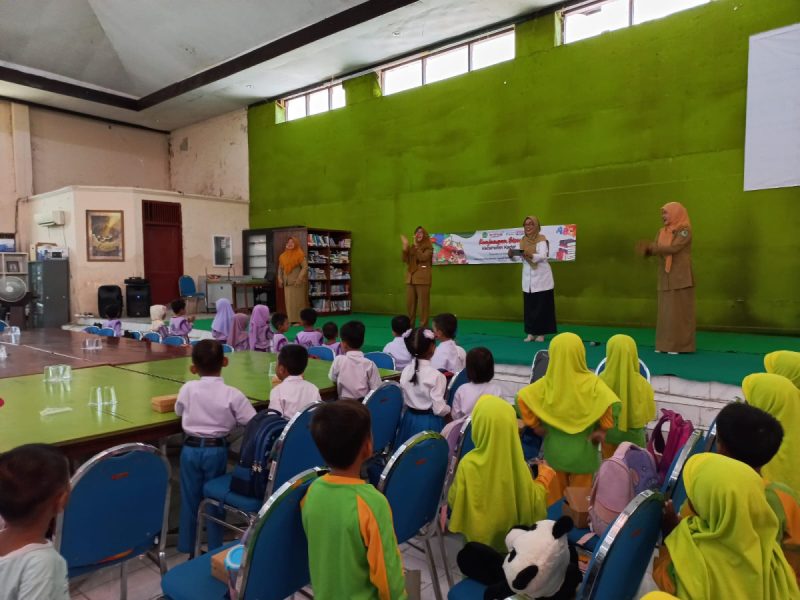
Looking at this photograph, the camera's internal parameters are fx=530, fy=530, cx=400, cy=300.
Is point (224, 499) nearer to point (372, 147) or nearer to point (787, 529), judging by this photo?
point (787, 529)

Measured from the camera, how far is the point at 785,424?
6.22 feet

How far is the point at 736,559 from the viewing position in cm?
114

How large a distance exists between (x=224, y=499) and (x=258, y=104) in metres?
11.4

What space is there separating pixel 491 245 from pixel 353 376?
6004 millimetres

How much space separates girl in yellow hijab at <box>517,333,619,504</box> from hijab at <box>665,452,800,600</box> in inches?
38.5

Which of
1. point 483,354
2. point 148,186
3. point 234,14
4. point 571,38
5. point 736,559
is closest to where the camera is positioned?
point 736,559

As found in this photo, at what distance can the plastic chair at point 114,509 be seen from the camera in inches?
60.5

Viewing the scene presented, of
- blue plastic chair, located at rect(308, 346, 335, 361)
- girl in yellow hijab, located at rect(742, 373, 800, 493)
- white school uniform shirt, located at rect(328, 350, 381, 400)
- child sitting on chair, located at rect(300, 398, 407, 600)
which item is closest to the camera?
child sitting on chair, located at rect(300, 398, 407, 600)

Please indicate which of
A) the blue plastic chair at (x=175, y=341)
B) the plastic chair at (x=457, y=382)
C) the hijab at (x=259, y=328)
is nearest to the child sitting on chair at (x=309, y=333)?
the hijab at (x=259, y=328)

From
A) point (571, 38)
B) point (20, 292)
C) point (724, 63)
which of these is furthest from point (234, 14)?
point (724, 63)

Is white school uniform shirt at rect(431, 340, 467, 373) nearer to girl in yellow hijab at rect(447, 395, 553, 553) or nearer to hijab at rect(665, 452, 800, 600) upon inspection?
girl in yellow hijab at rect(447, 395, 553, 553)

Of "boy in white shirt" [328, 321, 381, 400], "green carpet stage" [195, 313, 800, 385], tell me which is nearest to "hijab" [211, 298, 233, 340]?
"green carpet stage" [195, 313, 800, 385]

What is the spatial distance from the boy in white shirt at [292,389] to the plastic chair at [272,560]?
1037mm

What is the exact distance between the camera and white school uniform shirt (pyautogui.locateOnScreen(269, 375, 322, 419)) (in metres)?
2.55
